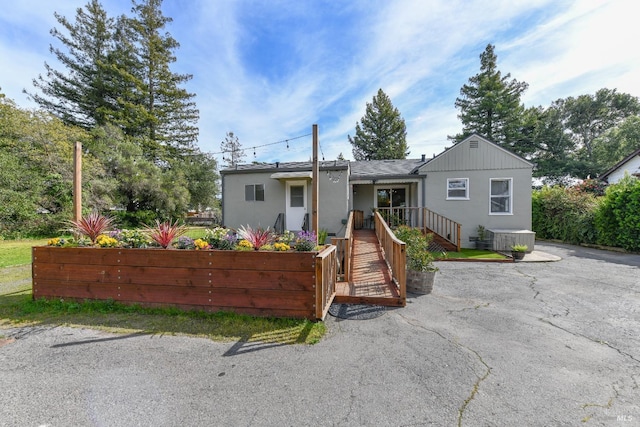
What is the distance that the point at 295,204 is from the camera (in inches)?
448

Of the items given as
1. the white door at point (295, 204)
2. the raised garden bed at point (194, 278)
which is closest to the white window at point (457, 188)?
the white door at point (295, 204)

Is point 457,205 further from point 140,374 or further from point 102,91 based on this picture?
point 102,91

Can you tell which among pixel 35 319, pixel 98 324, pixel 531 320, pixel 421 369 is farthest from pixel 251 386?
pixel 531 320

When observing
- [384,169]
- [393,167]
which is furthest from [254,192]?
[393,167]

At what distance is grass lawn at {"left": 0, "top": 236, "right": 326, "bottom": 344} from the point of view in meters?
3.21

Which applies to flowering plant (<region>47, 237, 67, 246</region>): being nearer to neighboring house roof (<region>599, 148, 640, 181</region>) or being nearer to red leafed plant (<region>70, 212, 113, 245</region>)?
red leafed plant (<region>70, 212, 113, 245</region>)

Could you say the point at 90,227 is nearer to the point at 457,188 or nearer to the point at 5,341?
the point at 5,341

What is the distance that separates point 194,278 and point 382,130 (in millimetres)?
29884

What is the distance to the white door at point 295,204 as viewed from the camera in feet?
37.0

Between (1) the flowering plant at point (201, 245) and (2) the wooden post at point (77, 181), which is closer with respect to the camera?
(1) the flowering plant at point (201, 245)

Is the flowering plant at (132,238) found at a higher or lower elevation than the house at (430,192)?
lower

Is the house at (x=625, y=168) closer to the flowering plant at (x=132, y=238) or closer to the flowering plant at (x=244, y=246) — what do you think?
the flowering plant at (x=244, y=246)

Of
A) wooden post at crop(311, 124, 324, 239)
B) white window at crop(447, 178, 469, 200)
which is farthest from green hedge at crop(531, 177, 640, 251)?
wooden post at crop(311, 124, 324, 239)

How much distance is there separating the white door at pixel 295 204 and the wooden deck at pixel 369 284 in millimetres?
4218
